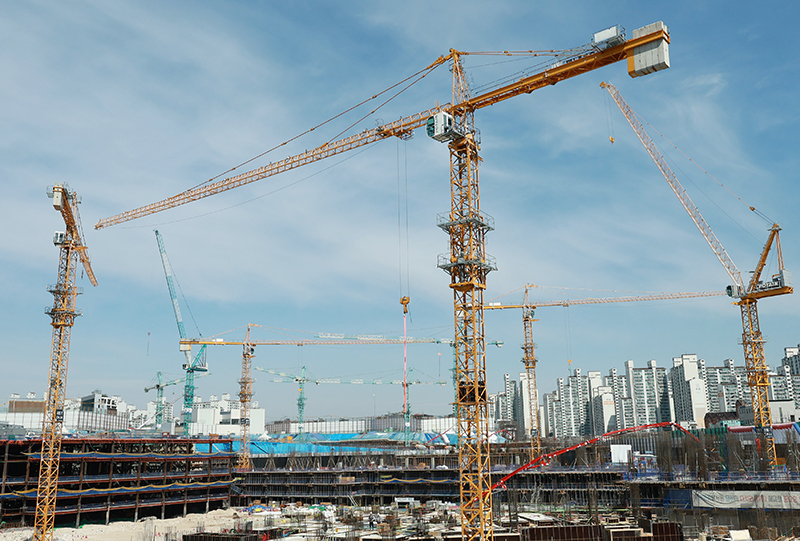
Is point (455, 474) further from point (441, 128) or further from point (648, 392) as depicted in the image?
point (648, 392)

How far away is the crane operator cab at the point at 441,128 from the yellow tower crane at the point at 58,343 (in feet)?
99.5

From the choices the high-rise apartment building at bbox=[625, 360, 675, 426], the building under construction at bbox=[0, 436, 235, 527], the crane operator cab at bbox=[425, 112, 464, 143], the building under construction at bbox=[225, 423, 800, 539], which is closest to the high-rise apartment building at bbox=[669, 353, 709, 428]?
the high-rise apartment building at bbox=[625, 360, 675, 426]

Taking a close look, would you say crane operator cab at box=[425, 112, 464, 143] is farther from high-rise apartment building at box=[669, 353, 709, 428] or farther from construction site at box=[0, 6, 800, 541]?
high-rise apartment building at box=[669, 353, 709, 428]

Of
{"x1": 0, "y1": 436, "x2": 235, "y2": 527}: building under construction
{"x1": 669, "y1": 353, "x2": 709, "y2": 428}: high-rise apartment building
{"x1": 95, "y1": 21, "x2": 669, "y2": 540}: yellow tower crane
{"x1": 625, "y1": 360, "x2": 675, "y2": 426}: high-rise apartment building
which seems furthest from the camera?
{"x1": 625, "y1": 360, "x2": 675, "y2": 426}: high-rise apartment building

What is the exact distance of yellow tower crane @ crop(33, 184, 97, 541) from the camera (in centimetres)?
4734

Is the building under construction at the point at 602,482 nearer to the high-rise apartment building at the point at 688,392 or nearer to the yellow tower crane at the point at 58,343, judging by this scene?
the yellow tower crane at the point at 58,343

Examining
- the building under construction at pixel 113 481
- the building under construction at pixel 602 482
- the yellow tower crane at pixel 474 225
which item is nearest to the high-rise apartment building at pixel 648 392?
the building under construction at pixel 602 482

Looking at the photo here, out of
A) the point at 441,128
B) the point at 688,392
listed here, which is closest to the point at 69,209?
the point at 441,128

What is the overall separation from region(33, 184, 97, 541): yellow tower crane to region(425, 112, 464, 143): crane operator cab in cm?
3032

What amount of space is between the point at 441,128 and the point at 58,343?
34.2 meters

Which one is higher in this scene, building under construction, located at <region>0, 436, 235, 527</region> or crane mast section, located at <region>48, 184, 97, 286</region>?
crane mast section, located at <region>48, 184, 97, 286</region>

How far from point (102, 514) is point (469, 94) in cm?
5136

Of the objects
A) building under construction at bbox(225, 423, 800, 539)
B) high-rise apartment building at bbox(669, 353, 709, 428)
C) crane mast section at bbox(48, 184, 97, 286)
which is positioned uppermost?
crane mast section at bbox(48, 184, 97, 286)

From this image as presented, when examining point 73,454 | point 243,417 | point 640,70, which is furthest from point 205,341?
point 640,70
